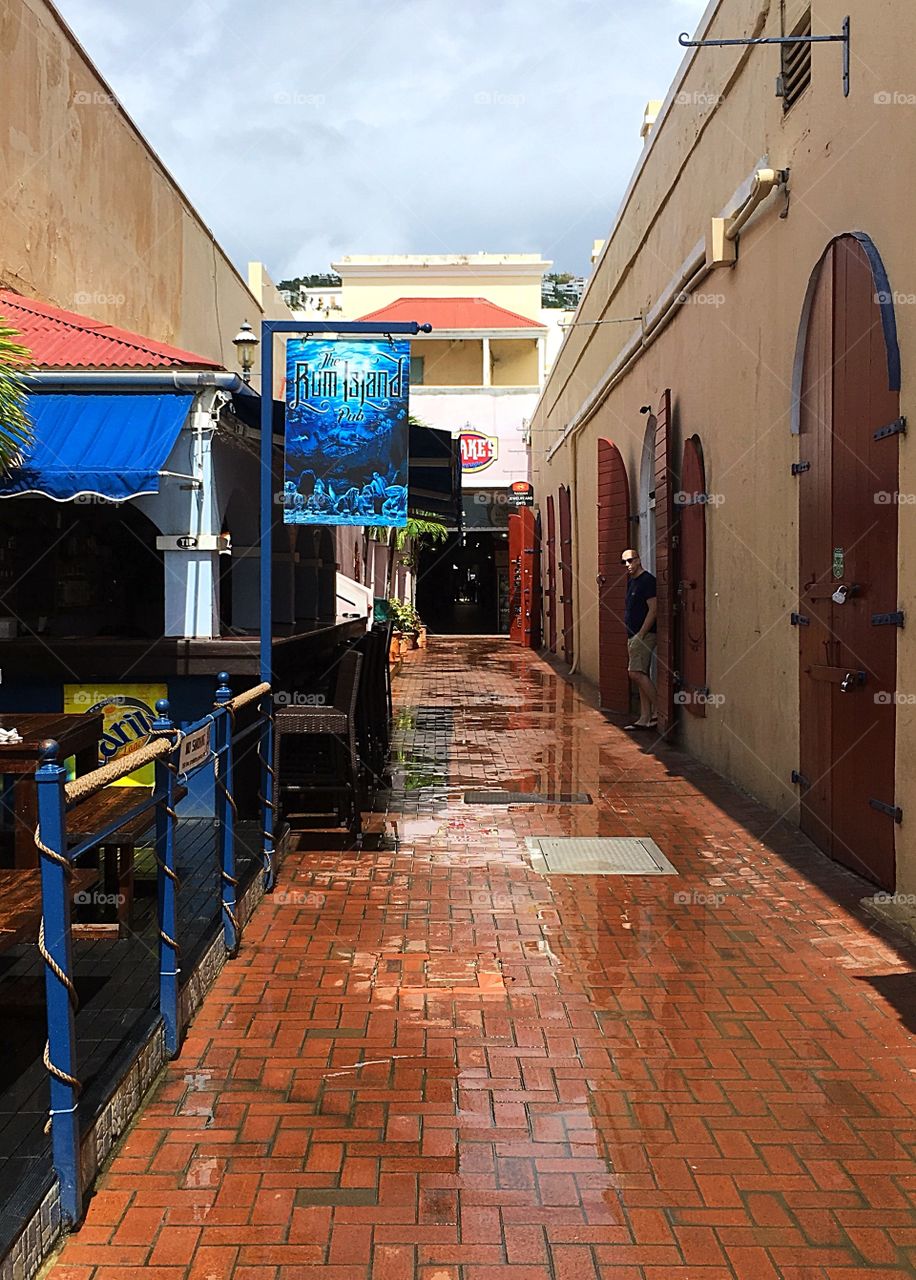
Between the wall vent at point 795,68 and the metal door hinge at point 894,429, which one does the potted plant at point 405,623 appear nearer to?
the wall vent at point 795,68

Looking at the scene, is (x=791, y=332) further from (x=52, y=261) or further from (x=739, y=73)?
(x=52, y=261)

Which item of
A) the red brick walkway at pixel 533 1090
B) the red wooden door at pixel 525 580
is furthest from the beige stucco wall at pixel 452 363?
the red brick walkway at pixel 533 1090

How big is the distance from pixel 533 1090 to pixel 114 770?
1.64 metres

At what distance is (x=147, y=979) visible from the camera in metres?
4.45

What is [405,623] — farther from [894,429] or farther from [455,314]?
[894,429]

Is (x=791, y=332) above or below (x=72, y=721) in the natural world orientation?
above

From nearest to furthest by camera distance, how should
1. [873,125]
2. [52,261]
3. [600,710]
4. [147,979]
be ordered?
[147,979] < [873,125] < [52,261] < [600,710]

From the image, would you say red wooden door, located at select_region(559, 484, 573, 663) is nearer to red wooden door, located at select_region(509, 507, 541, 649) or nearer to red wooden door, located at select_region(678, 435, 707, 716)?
red wooden door, located at select_region(509, 507, 541, 649)

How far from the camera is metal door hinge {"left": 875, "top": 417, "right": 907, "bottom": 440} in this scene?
501cm

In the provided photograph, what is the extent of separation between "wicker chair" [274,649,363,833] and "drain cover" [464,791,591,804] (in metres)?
1.19

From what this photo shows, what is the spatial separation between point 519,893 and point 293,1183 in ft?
9.11

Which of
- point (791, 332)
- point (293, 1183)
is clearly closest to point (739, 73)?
point (791, 332)

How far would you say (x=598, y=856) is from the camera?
6.39 meters

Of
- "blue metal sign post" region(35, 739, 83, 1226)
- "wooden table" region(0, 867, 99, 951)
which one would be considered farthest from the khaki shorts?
"blue metal sign post" region(35, 739, 83, 1226)
